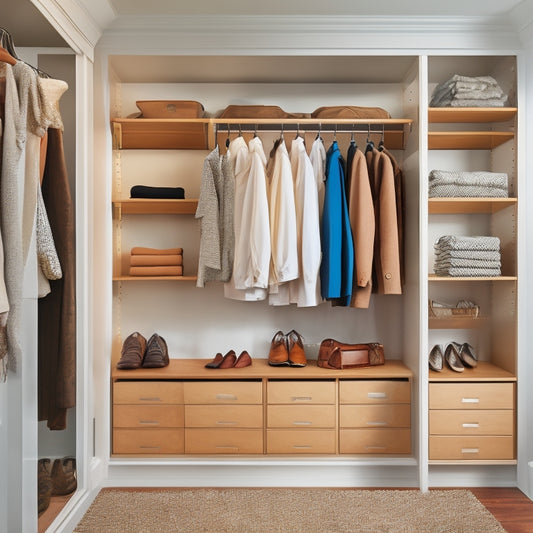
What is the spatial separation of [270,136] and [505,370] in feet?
6.35

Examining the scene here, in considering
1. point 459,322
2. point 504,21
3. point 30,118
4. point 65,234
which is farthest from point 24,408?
point 504,21

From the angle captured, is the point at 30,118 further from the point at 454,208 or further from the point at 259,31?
the point at 454,208

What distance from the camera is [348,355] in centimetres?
316

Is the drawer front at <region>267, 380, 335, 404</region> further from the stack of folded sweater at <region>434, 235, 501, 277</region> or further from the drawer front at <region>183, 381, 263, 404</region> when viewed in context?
the stack of folded sweater at <region>434, 235, 501, 277</region>

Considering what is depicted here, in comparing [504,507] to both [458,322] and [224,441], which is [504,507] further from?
[224,441]

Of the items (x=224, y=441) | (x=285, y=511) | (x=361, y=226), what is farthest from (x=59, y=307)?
(x=361, y=226)

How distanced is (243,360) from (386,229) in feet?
3.58

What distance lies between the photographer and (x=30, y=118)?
193 cm

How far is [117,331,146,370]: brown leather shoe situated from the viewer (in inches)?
123

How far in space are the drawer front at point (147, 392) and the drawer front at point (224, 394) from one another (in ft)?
0.18

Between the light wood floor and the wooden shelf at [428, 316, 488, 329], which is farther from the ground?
the wooden shelf at [428, 316, 488, 329]

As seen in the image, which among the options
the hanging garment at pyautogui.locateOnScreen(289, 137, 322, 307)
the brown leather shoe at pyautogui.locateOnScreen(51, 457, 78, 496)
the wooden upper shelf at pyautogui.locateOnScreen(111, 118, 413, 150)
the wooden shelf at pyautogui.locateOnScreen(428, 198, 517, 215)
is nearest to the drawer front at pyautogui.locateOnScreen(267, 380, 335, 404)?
the hanging garment at pyautogui.locateOnScreen(289, 137, 322, 307)

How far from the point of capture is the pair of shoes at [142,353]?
313 centimetres

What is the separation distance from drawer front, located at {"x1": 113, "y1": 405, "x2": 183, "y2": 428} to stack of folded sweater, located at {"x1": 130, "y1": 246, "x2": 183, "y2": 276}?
2.42 feet
